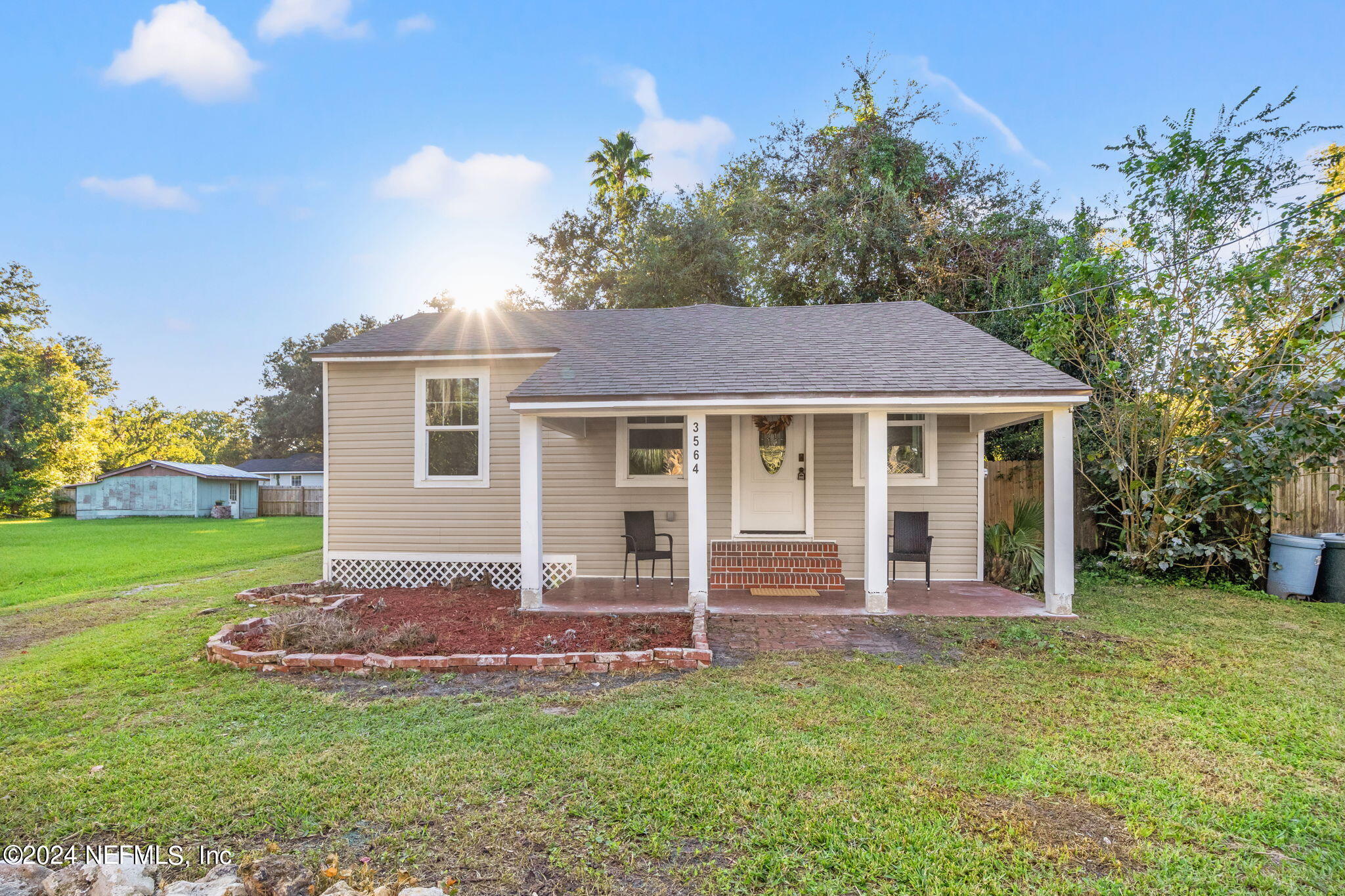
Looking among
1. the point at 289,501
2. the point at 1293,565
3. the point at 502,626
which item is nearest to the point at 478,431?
the point at 502,626

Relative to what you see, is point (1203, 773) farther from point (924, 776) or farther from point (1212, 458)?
point (1212, 458)

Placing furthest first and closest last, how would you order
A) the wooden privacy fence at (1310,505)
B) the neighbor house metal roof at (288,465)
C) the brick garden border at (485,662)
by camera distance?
1. the neighbor house metal roof at (288,465)
2. the wooden privacy fence at (1310,505)
3. the brick garden border at (485,662)

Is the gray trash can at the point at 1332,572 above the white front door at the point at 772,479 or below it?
below

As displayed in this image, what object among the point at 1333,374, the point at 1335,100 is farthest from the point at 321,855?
the point at 1335,100

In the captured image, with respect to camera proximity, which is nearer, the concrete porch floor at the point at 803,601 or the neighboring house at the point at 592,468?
the concrete porch floor at the point at 803,601

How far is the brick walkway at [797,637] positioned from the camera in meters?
5.16

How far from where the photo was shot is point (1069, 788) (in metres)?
2.85

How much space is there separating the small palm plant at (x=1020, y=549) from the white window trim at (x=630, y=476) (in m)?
4.67

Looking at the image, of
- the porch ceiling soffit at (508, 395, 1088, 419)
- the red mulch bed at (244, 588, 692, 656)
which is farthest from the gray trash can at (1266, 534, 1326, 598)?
the red mulch bed at (244, 588, 692, 656)

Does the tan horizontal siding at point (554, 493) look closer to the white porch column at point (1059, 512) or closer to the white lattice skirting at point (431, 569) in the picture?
the white lattice skirting at point (431, 569)

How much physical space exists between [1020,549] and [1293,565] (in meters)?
3.12

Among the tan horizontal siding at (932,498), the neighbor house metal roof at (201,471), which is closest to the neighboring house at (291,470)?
the neighbor house metal roof at (201,471)

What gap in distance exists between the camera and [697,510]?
6.53m

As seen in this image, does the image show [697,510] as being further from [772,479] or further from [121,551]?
[121,551]
